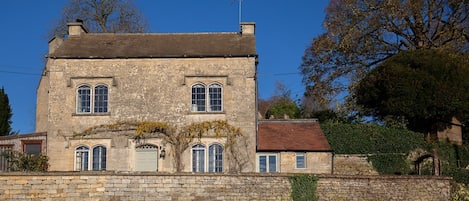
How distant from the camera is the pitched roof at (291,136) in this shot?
98.7 ft

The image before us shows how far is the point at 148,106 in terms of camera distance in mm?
30500

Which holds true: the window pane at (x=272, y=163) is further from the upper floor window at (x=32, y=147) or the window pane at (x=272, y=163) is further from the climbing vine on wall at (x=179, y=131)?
the upper floor window at (x=32, y=147)

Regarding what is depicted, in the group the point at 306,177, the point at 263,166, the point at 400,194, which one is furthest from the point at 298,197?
the point at 263,166

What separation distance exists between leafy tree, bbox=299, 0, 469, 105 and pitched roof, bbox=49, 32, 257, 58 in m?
8.45

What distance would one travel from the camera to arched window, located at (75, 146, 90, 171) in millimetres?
30141

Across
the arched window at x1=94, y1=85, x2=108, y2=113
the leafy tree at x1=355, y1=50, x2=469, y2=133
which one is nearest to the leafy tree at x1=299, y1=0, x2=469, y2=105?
the leafy tree at x1=355, y1=50, x2=469, y2=133

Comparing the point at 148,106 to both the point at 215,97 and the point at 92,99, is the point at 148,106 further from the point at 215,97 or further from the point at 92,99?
the point at 215,97

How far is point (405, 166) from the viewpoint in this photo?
3066 centimetres

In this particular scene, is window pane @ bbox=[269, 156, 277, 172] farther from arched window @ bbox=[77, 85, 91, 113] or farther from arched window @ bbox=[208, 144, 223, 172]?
arched window @ bbox=[77, 85, 91, 113]

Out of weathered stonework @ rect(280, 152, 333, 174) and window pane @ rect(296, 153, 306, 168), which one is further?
window pane @ rect(296, 153, 306, 168)

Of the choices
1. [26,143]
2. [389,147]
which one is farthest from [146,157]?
[389,147]

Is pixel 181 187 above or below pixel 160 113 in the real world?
below

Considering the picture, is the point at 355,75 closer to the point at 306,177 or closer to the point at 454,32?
the point at 454,32

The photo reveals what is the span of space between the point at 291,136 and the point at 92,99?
31.3 feet
